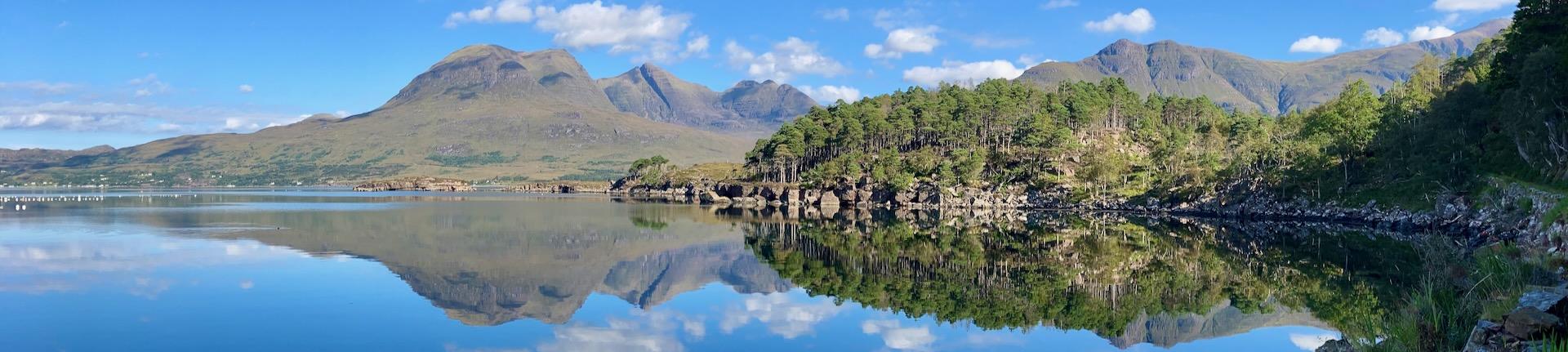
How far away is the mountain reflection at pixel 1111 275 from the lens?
96.7ft

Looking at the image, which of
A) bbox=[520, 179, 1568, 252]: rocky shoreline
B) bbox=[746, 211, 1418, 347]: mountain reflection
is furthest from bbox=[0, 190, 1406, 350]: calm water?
bbox=[520, 179, 1568, 252]: rocky shoreline

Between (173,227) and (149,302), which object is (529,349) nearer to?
(149,302)

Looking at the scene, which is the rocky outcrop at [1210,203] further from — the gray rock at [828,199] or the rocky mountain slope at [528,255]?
the rocky mountain slope at [528,255]

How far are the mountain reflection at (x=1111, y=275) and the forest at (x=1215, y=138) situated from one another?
11966mm

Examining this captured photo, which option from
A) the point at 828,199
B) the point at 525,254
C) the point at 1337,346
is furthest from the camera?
the point at 828,199

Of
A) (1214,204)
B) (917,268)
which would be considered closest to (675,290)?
(917,268)

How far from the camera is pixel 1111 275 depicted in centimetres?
4062

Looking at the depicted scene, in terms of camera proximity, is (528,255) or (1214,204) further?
(1214,204)

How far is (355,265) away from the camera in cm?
4247

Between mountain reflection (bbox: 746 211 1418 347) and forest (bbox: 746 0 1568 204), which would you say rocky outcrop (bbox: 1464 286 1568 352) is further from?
forest (bbox: 746 0 1568 204)

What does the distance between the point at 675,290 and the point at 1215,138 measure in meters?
137

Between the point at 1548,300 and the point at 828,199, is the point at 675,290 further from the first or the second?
the point at 828,199

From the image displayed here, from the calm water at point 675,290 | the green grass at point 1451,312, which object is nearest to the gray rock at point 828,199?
the calm water at point 675,290

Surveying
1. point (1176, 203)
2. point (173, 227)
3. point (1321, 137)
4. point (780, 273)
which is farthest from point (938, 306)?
point (1321, 137)
